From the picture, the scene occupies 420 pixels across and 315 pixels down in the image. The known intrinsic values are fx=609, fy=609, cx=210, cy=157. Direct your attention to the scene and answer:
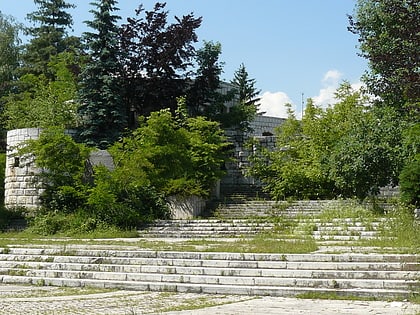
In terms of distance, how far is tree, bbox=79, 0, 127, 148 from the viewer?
82.2 feet

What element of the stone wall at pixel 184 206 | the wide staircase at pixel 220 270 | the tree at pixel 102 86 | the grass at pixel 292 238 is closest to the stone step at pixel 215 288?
the wide staircase at pixel 220 270

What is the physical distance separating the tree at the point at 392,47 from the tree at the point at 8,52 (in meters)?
22.4

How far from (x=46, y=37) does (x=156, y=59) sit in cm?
1714

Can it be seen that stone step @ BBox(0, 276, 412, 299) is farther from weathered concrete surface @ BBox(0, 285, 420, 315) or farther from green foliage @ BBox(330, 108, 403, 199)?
green foliage @ BBox(330, 108, 403, 199)

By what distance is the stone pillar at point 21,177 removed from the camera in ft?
70.3

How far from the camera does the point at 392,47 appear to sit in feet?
67.3

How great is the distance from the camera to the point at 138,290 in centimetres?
966

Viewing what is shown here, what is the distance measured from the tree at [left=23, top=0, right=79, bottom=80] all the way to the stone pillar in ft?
52.8

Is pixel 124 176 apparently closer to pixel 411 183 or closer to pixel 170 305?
pixel 411 183

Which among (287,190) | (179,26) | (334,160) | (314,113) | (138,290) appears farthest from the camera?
(179,26)

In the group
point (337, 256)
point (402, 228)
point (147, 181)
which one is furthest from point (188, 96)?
point (337, 256)

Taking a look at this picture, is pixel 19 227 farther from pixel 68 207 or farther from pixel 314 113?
pixel 314 113

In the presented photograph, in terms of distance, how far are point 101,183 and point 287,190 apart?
6.88 m

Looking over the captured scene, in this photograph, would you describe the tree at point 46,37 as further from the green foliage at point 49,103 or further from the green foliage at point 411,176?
the green foliage at point 411,176
